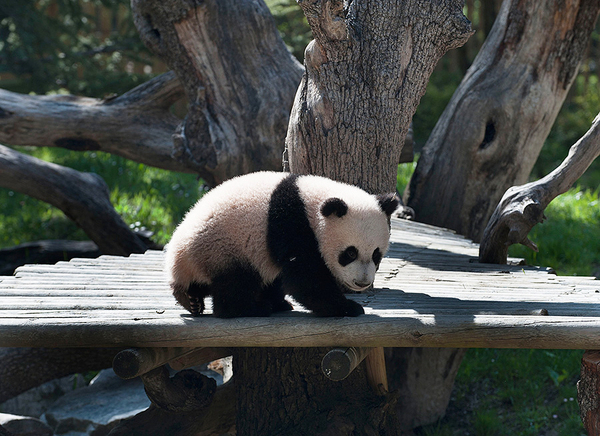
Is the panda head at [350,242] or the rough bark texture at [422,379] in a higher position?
the panda head at [350,242]

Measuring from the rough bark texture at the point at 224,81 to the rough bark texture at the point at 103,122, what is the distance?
2.55 ft

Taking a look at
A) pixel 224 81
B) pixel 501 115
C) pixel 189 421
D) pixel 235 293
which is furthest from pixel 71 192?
pixel 501 115

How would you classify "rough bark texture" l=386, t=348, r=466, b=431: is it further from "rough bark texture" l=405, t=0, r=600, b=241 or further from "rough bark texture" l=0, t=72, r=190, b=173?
"rough bark texture" l=0, t=72, r=190, b=173

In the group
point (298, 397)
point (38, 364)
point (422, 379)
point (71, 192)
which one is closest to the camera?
point (298, 397)

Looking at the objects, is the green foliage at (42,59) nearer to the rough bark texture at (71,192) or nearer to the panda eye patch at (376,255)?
the rough bark texture at (71,192)

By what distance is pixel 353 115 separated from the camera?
376 cm

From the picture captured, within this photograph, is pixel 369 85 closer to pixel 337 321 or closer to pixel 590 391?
pixel 337 321

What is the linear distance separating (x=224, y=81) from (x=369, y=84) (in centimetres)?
216

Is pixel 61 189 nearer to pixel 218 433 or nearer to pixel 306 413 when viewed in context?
pixel 218 433

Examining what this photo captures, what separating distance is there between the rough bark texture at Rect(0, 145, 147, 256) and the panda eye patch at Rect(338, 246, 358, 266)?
3.87 meters

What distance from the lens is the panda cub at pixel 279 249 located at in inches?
106

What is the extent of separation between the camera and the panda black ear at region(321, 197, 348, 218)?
264 cm

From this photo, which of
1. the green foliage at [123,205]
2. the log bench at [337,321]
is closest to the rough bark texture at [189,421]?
the log bench at [337,321]

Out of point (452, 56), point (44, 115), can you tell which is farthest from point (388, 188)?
point (452, 56)
